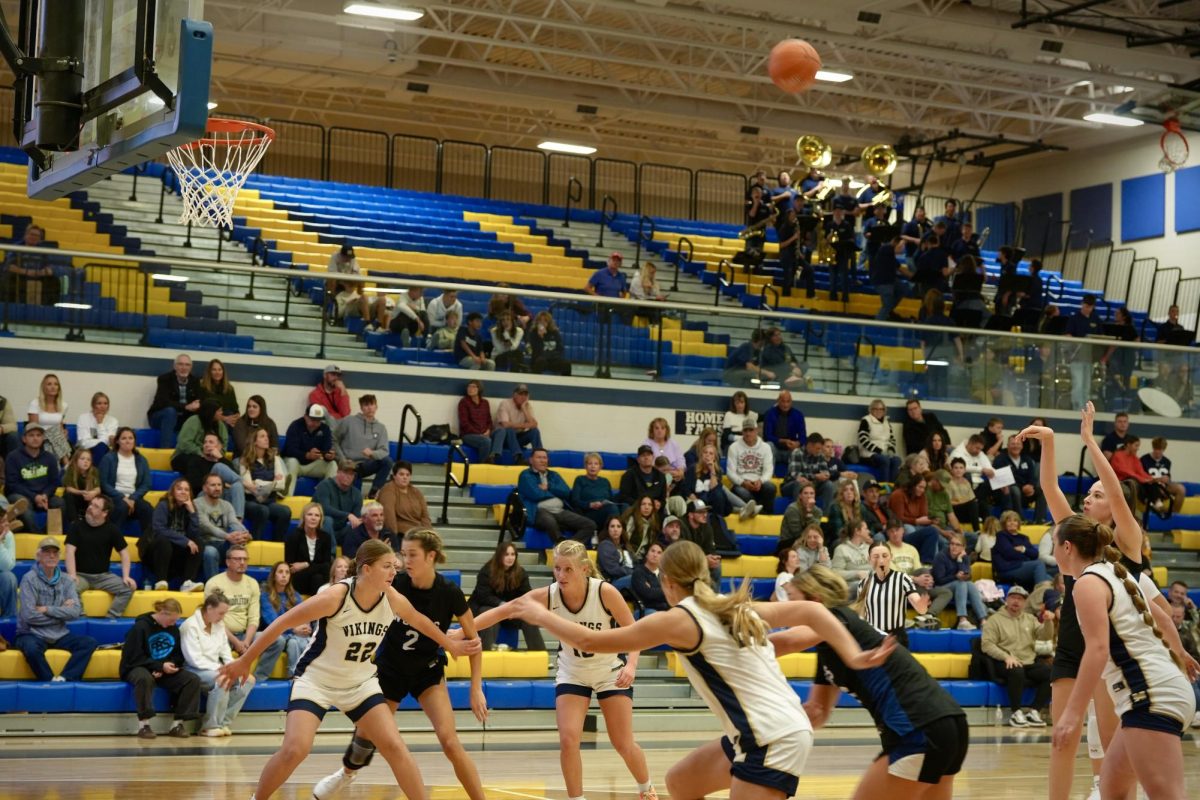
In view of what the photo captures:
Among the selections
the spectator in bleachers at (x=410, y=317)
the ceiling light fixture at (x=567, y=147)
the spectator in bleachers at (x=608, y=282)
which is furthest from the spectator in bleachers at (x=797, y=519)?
the ceiling light fixture at (x=567, y=147)

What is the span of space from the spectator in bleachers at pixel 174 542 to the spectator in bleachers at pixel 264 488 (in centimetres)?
89

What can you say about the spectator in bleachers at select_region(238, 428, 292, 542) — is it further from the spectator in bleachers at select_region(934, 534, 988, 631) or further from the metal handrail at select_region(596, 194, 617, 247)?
the metal handrail at select_region(596, 194, 617, 247)

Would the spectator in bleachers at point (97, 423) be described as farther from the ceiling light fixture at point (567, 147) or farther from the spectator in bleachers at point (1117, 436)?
the ceiling light fixture at point (567, 147)

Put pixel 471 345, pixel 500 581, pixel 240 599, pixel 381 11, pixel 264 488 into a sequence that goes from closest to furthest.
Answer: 1. pixel 240 599
2. pixel 500 581
3. pixel 264 488
4. pixel 471 345
5. pixel 381 11

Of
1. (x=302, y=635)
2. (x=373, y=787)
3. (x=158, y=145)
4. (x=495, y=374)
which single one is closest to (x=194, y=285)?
(x=495, y=374)

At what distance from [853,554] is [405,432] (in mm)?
5639

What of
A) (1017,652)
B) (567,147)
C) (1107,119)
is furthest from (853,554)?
(567,147)

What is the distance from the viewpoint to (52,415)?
48.6 feet

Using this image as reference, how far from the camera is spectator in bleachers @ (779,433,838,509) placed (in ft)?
57.1

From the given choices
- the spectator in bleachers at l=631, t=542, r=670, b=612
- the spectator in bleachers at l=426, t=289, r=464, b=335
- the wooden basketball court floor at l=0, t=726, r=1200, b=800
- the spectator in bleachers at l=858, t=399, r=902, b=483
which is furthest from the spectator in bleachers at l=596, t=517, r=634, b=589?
the spectator in bleachers at l=858, t=399, r=902, b=483

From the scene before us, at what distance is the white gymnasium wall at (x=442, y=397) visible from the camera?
16016mm

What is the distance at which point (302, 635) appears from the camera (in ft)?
42.9

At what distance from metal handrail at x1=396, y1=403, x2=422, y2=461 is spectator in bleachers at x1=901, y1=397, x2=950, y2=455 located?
6.58 m

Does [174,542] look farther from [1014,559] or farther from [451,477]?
[1014,559]
